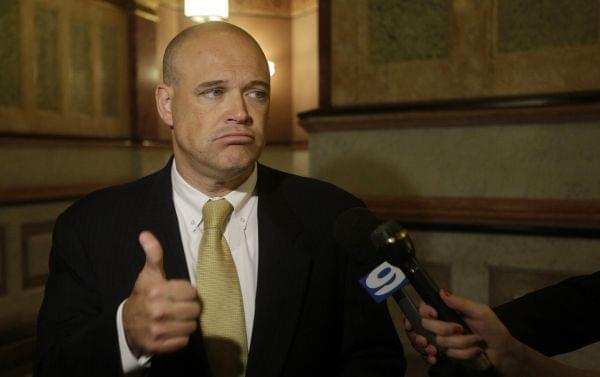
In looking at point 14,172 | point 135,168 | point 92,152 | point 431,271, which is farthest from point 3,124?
point 431,271

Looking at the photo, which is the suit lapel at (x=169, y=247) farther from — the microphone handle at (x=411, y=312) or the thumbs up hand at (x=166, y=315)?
the microphone handle at (x=411, y=312)

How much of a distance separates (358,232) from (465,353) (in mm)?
399

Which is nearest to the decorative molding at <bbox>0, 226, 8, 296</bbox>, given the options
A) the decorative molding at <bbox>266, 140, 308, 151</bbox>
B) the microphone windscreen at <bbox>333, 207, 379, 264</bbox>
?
the microphone windscreen at <bbox>333, 207, 379, 264</bbox>

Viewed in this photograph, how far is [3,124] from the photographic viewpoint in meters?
3.94

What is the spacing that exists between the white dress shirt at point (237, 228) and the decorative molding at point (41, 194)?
9.04ft

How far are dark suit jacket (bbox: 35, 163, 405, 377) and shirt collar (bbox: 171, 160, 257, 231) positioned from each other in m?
0.03

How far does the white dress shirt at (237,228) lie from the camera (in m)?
1.57

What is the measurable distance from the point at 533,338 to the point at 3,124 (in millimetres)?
3695

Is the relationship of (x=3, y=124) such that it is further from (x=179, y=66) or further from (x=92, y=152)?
(x=179, y=66)

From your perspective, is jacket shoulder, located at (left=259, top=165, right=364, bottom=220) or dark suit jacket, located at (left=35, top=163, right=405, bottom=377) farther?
jacket shoulder, located at (left=259, top=165, right=364, bottom=220)

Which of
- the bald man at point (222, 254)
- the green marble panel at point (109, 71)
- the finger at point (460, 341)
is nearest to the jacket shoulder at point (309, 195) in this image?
the bald man at point (222, 254)

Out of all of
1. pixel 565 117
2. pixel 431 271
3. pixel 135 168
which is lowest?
pixel 431 271

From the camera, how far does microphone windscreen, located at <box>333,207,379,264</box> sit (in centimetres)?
130

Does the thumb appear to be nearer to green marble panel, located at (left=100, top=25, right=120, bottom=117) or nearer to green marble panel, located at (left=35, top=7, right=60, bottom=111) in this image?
green marble panel, located at (left=35, top=7, right=60, bottom=111)
